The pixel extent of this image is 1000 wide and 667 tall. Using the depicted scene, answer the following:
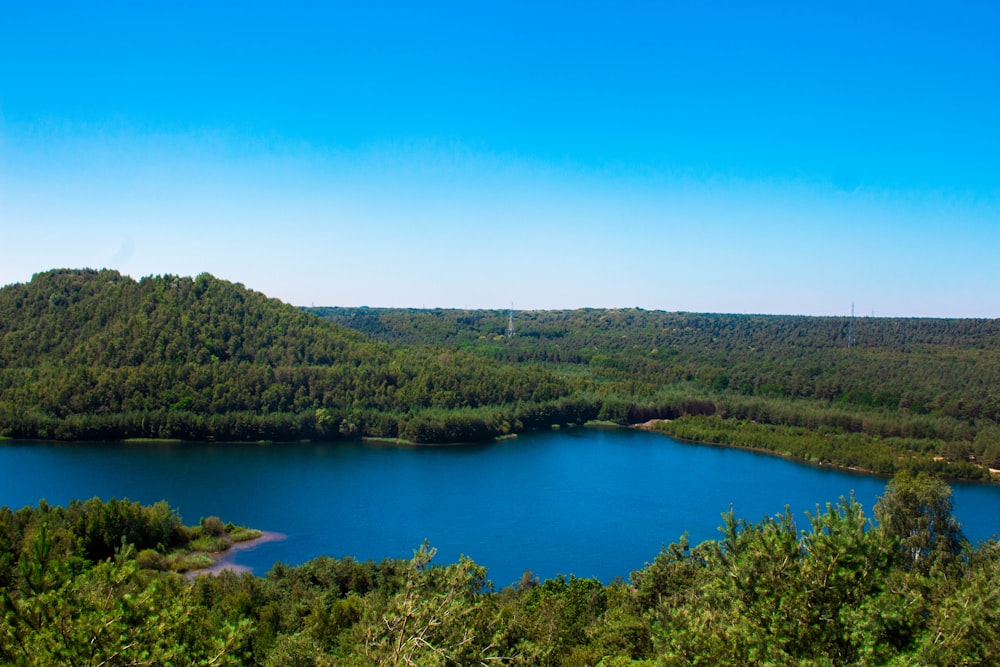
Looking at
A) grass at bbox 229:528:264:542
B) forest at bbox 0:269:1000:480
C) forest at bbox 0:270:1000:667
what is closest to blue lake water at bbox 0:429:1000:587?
grass at bbox 229:528:264:542

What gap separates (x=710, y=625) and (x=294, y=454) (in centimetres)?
3981

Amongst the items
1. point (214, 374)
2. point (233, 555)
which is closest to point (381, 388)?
point (214, 374)

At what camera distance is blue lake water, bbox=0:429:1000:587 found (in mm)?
27656

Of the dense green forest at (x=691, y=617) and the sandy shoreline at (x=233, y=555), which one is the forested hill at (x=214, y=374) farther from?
the dense green forest at (x=691, y=617)

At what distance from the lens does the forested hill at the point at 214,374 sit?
47719mm

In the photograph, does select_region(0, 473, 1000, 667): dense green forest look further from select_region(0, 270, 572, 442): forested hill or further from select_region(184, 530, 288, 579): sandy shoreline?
select_region(0, 270, 572, 442): forested hill

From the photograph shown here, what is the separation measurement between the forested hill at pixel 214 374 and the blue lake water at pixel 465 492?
2.30 m

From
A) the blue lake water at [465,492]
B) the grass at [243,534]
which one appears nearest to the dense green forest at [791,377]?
the blue lake water at [465,492]

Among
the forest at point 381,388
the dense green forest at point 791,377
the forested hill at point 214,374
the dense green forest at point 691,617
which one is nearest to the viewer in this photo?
the dense green forest at point 691,617

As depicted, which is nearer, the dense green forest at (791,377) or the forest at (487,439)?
the forest at (487,439)

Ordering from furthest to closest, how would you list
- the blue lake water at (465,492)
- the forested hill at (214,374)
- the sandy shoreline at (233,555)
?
the forested hill at (214,374) < the blue lake water at (465,492) < the sandy shoreline at (233,555)

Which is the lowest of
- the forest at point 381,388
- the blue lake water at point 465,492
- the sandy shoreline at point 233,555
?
the sandy shoreline at point 233,555

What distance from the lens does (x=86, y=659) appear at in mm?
5520

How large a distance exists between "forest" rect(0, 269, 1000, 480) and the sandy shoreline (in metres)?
21.0
